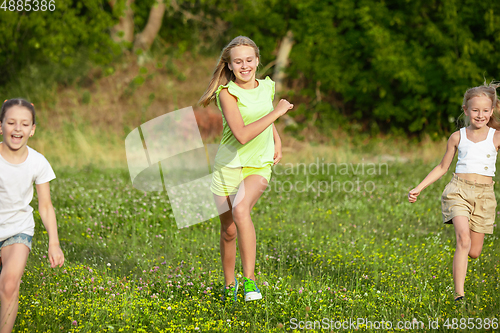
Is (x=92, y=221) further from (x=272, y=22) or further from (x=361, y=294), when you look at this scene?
(x=272, y=22)

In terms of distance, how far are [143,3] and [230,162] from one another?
19.3 meters

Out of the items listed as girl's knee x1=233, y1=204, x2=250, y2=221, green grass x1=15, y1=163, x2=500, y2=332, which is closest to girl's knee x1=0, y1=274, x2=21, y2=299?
green grass x1=15, y1=163, x2=500, y2=332

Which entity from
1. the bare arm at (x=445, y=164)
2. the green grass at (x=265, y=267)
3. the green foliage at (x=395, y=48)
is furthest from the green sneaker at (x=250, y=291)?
the green foliage at (x=395, y=48)

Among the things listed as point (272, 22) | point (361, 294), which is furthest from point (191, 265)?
point (272, 22)

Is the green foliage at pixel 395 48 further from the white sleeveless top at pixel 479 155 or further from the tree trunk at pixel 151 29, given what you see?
the white sleeveless top at pixel 479 155

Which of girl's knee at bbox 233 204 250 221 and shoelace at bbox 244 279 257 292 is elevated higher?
girl's knee at bbox 233 204 250 221

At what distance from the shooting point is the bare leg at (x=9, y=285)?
3.37 m

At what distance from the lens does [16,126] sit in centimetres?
350

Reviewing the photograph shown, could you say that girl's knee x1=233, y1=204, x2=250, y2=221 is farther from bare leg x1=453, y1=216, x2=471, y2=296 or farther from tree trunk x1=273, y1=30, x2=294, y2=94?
tree trunk x1=273, y1=30, x2=294, y2=94

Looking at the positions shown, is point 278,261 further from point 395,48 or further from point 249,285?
point 395,48

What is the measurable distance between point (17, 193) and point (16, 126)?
49 centimetres

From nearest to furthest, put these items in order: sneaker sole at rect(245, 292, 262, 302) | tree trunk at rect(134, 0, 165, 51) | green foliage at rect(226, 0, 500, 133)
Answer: sneaker sole at rect(245, 292, 262, 302)
green foliage at rect(226, 0, 500, 133)
tree trunk at rect(134, 0, 165, 51)

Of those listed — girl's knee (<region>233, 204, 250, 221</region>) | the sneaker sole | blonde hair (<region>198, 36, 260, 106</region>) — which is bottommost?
the sneaker sole

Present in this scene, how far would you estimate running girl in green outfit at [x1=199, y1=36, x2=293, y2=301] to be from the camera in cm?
408
